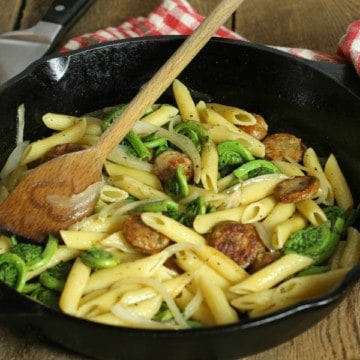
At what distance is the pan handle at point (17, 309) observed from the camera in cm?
200

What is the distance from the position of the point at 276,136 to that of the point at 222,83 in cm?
33

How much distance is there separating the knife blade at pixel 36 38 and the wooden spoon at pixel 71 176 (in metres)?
0.97

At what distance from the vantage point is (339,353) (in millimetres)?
2379

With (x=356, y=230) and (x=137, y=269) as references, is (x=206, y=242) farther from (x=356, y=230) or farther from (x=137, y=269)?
(x=356, y=230)

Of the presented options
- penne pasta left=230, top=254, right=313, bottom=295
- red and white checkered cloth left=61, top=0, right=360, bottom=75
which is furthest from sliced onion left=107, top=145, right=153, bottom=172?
red and white checkered cloth left=61, top=0, right=360, bottom=75

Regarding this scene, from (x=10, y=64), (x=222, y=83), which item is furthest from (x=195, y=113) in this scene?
(x=10, y=64)

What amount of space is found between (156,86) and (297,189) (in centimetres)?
60

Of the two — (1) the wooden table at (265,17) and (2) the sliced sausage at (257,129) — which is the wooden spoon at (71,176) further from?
(1) the wooden table at (265,17)

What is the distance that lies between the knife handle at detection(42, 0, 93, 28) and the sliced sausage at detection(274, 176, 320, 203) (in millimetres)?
1496

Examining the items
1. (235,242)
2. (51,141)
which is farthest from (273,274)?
(51,141)

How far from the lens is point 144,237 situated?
2422mm

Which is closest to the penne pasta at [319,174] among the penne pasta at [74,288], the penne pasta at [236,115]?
the penne pasta at [236,115]

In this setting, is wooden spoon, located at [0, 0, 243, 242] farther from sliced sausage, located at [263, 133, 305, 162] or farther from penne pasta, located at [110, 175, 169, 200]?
sliced sausage, located at [263, 133, 305, 162]

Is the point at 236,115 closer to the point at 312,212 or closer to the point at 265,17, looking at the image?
the point at 312,212
